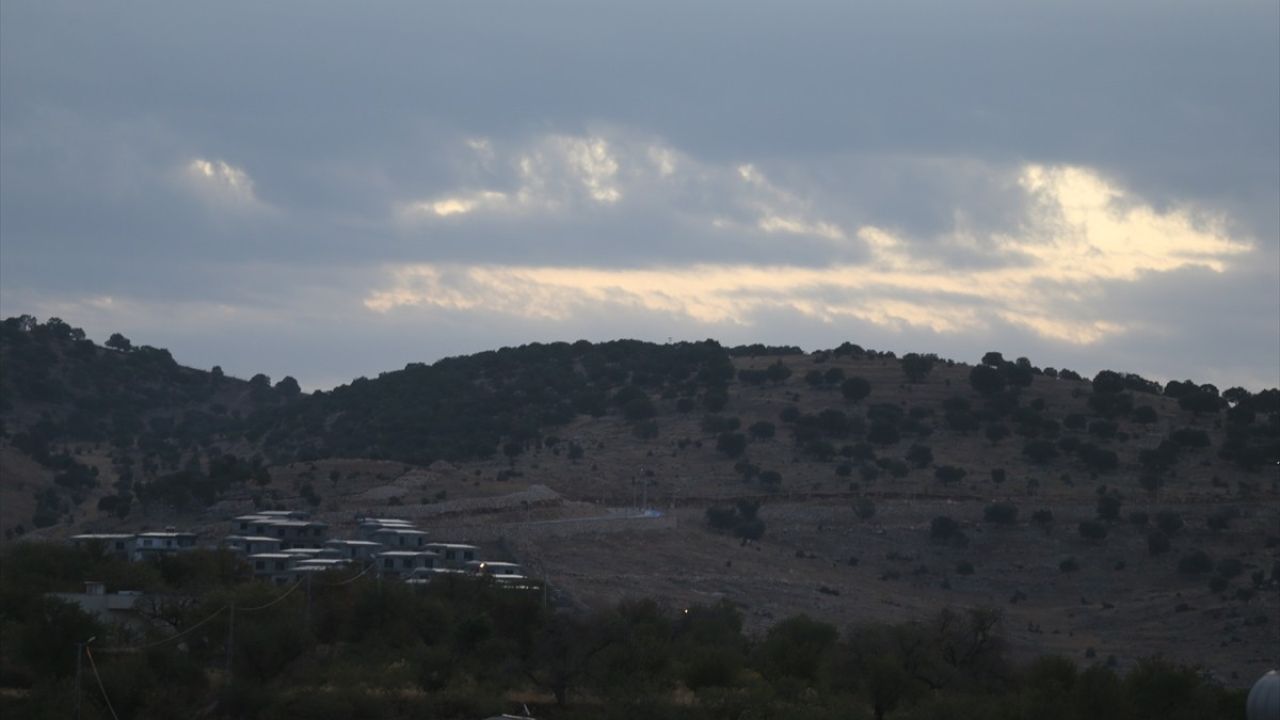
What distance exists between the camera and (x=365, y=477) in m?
111

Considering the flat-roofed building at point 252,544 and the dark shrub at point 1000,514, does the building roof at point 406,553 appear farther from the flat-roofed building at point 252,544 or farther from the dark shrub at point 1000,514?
the dark shrub at point 1000,514

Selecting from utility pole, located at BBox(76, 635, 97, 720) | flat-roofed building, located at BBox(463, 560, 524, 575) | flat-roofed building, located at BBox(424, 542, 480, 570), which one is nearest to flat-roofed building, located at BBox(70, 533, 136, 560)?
flat-roofed building, located at BBox(424, 542, 480, 570)

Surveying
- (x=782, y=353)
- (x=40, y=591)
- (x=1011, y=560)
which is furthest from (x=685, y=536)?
(x=782, y=353)

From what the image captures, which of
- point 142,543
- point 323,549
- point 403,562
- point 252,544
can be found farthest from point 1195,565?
point 142,543

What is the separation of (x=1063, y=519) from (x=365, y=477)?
144ft

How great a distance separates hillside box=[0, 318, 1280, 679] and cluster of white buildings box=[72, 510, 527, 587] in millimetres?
4657

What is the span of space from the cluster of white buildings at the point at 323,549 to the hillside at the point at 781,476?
466 cm

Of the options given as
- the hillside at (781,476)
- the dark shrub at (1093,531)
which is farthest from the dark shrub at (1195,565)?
the dark shrub at (1093,531)

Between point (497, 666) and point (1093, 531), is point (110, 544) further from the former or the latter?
point (1093, 531)

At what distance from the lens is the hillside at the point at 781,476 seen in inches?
3625

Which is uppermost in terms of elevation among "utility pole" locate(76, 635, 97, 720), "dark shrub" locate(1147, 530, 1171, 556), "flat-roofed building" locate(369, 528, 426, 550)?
"dark shrub" locate(1147, 530, 1171, 556)

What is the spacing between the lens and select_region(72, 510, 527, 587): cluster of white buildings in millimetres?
78375

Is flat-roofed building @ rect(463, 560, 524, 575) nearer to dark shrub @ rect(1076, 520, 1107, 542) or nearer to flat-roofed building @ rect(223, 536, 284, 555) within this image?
flat-roofed building @ rect(223, 536, 284, 555)

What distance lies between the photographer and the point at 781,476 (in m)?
119
